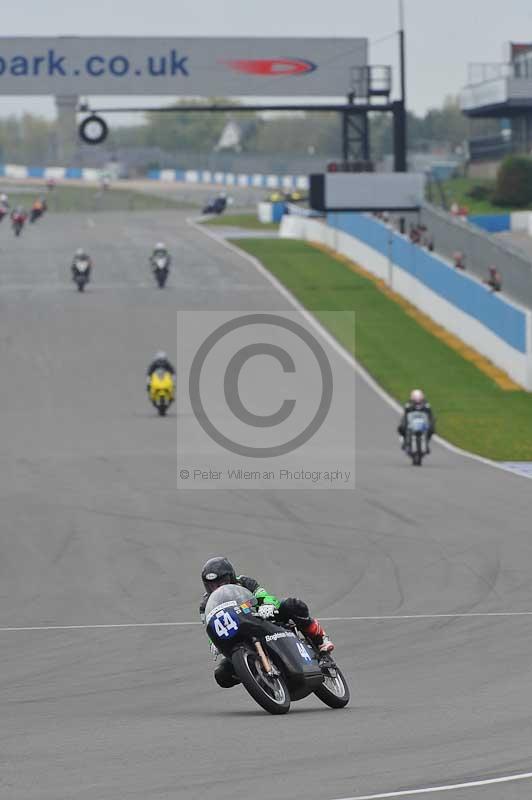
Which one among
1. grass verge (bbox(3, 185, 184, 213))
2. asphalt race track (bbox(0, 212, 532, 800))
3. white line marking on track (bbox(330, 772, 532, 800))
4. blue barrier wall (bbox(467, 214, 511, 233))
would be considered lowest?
asphalt race track (bbox(0, 212, 532, 800))

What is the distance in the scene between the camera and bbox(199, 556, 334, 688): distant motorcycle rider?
9938mm

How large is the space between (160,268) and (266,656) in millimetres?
42855

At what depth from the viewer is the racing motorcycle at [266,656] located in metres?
9.48

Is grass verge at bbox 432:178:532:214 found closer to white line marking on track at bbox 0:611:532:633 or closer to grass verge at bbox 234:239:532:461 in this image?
grass verge at bbox 234:239:532:461

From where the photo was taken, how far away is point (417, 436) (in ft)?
85.3

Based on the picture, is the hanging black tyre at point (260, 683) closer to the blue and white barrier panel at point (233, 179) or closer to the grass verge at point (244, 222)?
the grass verge at point (244, 222)

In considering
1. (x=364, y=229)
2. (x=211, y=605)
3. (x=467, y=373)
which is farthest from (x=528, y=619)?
(x=364, y=229)

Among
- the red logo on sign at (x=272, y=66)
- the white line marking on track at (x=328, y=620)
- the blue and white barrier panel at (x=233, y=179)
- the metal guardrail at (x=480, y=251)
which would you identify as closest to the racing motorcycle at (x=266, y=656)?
the white line marking on track at (x=328, y=620)

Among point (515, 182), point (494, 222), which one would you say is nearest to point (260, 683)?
point (494, 222)

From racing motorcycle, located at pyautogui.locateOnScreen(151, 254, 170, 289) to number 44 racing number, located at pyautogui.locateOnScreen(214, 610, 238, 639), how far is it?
42460mm

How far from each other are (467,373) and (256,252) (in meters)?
25.2

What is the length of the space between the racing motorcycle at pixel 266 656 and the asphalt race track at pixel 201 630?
23 centimetres

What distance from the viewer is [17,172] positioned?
14000 cm

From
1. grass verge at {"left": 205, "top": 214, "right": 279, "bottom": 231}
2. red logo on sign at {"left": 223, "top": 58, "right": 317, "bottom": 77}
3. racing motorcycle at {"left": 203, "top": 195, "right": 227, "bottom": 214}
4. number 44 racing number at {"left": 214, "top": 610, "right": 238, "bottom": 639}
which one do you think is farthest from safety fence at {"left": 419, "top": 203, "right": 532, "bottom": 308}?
racing motorcycle at {"left": 203, "top": 195, "right": 227, "bottom": 214}
